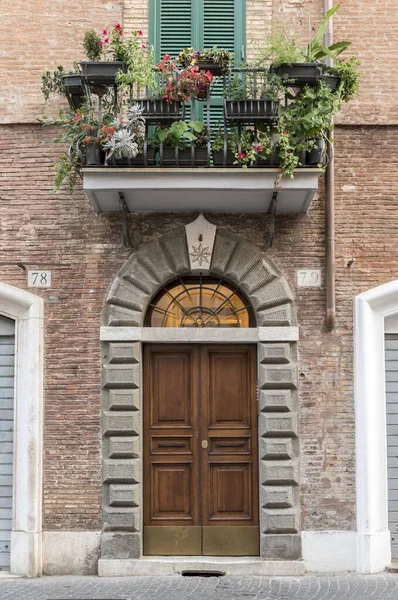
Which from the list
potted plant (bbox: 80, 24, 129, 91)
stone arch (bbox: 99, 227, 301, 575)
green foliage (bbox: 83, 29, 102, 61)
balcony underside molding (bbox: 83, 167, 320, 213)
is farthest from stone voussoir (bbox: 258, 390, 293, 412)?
green foliage (bbox: 83, 29, 102, 61)

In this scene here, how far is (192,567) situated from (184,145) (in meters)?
4.89

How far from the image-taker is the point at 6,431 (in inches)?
360

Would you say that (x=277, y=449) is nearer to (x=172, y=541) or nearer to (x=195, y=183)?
(x=172, y=541)

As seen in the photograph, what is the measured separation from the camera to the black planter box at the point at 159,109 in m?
8.31

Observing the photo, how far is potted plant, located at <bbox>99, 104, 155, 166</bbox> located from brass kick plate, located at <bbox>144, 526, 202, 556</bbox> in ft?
14.3

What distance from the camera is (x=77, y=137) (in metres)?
8.45

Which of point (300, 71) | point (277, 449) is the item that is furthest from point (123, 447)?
point (300, 71)

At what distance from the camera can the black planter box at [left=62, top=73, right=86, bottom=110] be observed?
27.7 ft

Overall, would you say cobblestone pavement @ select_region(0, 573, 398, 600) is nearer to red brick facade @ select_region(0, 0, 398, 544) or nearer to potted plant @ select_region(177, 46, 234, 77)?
red brick facade @ select_region(0, 0, 398, 544)

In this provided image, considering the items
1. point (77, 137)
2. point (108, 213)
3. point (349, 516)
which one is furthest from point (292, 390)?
point (77, 137)

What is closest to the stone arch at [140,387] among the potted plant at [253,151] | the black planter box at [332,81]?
the potted plant at [253,151]

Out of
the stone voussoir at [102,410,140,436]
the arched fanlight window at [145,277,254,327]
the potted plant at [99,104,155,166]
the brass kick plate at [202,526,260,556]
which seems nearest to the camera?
the potted plant at [99,104,155,166]

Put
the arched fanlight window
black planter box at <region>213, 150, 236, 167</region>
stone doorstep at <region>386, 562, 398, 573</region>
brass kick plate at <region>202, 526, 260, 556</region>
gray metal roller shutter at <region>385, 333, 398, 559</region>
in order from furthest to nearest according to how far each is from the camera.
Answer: the arched fanlight window < gray metal roller shutter at <region>385, 333, 398, 559</region> < brass kick plate at <region>202, 526, 260, 556</region> < stone doorstep at <region>386, 562, 398, 573</region> < black planter box at <region>213, 150, 236, 167</region>

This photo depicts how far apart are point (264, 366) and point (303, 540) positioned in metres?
2.09
